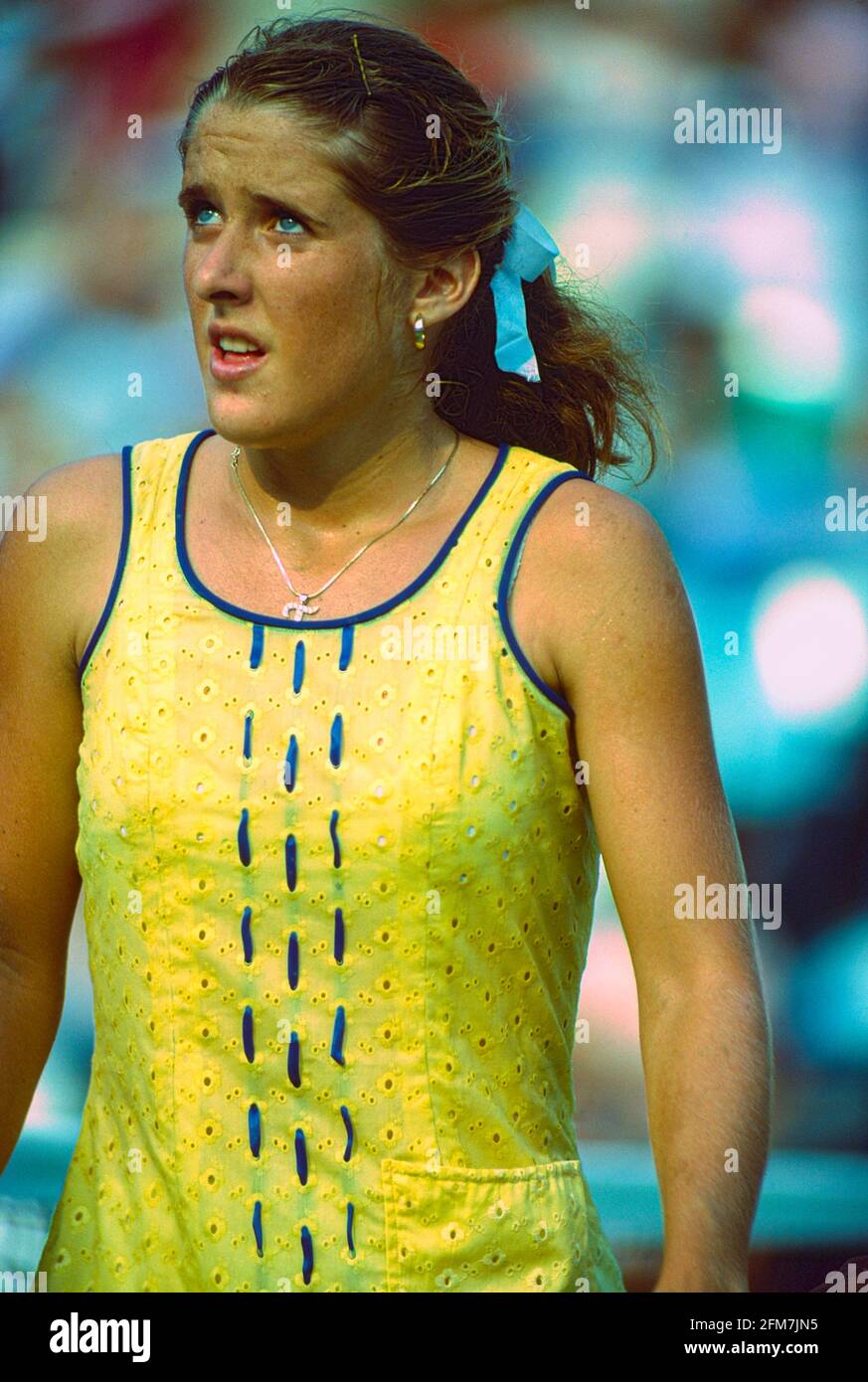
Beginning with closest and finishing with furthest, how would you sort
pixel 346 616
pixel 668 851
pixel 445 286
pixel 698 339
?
pixel 668 851, pixel 346 616, pixel 445 286, pixel 698 339

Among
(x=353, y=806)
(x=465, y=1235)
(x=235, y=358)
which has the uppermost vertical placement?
(x=235, y=358)

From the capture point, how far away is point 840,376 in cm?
408

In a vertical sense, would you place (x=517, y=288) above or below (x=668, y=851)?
above

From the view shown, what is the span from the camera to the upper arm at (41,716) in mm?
2152

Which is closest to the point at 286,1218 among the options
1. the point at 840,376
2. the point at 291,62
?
the point at 291,62

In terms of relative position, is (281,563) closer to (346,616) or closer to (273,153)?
(346,616)

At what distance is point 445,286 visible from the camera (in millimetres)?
2227

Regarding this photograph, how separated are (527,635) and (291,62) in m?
0.63

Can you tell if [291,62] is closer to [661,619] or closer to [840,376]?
[661,619]

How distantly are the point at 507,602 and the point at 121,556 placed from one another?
1.36 ft

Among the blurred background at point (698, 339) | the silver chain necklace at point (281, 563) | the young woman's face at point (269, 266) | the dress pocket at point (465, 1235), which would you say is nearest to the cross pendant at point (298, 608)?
the silver chain necklace at point (281, 563)

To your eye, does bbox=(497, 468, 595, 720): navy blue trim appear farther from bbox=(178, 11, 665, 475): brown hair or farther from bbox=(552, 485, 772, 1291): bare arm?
bbox=(178, 11, 665, 475): brown hair

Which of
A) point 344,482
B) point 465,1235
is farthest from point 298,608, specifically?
point 465,1235

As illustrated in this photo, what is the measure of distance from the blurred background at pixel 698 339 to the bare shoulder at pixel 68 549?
184cm
